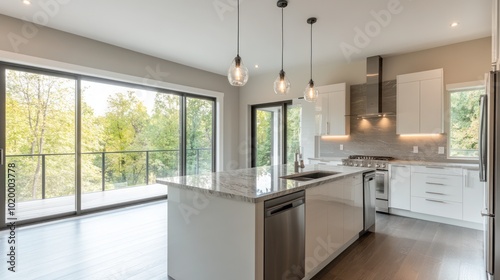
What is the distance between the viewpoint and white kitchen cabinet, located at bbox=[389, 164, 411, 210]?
166 inches

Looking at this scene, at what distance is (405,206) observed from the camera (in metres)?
4.24

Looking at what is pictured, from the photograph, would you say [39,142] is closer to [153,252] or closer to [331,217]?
[153,252]

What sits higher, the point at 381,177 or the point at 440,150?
the point at 440,150

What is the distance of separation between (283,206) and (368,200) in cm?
202

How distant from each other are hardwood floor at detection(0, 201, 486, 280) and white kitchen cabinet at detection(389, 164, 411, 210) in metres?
0.40

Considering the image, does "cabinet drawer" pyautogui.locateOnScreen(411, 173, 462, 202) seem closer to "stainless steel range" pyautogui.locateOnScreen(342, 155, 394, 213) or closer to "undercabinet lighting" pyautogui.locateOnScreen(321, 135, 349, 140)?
"stainless steel range" pyautogui.locateOnScreen(342, 155, 394, 213)

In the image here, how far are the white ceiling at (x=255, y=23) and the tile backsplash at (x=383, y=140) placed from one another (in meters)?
0.83

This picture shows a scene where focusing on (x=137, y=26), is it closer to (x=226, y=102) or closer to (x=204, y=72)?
(x=204, y=72)

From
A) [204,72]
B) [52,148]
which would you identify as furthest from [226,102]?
[52,148]

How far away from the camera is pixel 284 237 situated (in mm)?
1965

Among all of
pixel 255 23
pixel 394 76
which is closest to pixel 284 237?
pixel 255 23

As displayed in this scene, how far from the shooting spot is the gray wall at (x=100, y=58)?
346 centimetres

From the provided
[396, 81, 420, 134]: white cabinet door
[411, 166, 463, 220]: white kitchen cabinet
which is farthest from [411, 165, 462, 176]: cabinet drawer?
[396, 81, 420, 134]: white cabinet door

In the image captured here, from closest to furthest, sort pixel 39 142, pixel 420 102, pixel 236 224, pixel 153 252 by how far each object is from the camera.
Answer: pixel 236 224, pixel 153 252, pixel 39 142, pixel 420 102
